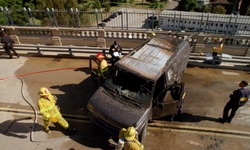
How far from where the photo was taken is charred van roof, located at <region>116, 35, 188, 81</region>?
22.3ft

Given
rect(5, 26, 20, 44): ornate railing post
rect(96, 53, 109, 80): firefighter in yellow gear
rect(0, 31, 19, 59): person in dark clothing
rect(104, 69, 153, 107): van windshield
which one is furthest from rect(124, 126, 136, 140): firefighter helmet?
rect(5, 26, 20, 44): ornate railing post

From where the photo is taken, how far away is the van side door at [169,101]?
6.64 metres

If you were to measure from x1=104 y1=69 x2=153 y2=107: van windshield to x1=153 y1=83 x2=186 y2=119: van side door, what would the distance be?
1.40ft

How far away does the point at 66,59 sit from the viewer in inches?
478

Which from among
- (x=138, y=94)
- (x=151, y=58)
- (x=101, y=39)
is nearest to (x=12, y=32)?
(x=101, y=39)

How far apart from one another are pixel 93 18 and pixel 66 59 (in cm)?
341

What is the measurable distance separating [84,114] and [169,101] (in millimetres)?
3427

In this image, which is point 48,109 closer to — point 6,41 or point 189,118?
point 189,118

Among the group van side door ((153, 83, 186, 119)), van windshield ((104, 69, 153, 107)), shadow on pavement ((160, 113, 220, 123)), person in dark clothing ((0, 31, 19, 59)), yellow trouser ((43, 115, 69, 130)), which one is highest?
person in dark clothing ((0, 31, 19, 59))

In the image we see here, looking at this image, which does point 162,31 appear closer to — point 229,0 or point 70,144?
point 70,144

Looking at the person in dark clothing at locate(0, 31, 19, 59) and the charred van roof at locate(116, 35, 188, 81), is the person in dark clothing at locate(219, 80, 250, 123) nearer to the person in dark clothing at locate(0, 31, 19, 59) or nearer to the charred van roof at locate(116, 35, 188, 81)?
the charred van roof at locate(116, 35, 188, 81)

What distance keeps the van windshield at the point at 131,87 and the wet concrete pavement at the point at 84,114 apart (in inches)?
59.8

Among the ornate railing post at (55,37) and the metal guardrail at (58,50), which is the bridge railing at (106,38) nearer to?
the ornate railing post at (55,37)

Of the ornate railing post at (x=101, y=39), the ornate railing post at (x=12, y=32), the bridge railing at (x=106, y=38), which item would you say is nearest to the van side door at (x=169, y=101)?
the bridge railing at (x=106, y=38)
